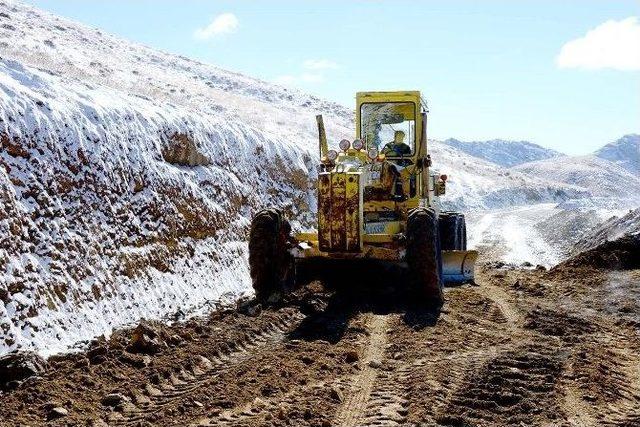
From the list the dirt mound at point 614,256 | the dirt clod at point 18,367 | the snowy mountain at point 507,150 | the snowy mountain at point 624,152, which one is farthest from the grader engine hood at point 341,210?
the snowy mountain at point 624,152

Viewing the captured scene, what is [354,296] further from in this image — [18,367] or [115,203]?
[18,367]

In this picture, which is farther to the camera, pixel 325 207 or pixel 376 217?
pixel 376 217

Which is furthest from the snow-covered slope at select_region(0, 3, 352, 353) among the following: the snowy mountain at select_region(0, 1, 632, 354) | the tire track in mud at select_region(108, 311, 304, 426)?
the tire track in mud at select_region(108, 311, 304, 426)

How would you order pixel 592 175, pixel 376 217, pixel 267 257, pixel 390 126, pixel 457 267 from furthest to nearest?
pixel 592 175 → pixel 457 267 → pixel 390 126 → pixel 376 217 → pixel 267 257

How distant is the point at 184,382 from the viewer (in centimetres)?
612

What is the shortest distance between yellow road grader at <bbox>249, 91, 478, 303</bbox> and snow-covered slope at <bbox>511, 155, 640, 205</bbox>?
67.1 metres

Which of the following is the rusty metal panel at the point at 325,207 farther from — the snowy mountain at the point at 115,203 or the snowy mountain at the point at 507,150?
the snowy mountain at the point at 507,150

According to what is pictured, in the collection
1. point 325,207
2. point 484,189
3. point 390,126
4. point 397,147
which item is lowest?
point 484,189

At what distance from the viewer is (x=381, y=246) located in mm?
10367

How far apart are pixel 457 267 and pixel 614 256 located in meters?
3.06

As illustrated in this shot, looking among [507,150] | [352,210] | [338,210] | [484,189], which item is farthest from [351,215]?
[507,150]

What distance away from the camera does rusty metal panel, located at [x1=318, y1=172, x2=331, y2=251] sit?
9.85 metres

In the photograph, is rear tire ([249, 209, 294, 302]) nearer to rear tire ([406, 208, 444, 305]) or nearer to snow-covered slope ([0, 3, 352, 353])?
snow-covered slope ([0, 3, 352, 353])

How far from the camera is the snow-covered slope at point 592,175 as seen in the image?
273 ft
